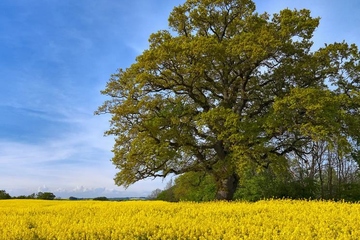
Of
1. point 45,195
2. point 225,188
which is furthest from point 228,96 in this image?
point 45,195

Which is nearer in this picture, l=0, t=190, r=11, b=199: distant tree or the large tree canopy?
the large tree canopy

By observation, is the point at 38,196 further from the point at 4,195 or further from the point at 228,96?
the point at 228,96

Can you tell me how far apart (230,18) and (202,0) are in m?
1.91

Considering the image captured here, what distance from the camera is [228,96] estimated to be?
65.3 ft

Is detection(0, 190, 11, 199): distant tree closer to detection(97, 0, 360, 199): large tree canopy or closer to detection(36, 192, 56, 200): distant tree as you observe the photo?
detection(36, 192, 56, 200): distant tree

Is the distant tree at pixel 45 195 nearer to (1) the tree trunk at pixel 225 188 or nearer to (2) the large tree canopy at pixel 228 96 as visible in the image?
(2) the large tree canopy at pixel 228 96

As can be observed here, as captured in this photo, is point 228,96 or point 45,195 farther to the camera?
point 45,195

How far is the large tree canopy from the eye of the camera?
54.0ft

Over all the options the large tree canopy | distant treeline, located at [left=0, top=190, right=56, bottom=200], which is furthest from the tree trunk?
distant treeline, located at [left=0, top=190, right=56, bottom=200]

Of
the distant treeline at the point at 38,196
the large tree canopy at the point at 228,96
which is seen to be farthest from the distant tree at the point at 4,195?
the large tree canopy at the point at 228,96

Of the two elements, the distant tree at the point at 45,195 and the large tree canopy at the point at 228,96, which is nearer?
the large tree canopy at the point at 228,96

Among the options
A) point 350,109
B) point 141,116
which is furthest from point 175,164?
point 350,109

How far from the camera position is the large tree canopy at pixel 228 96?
16469mm

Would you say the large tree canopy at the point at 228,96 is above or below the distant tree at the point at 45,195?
above
